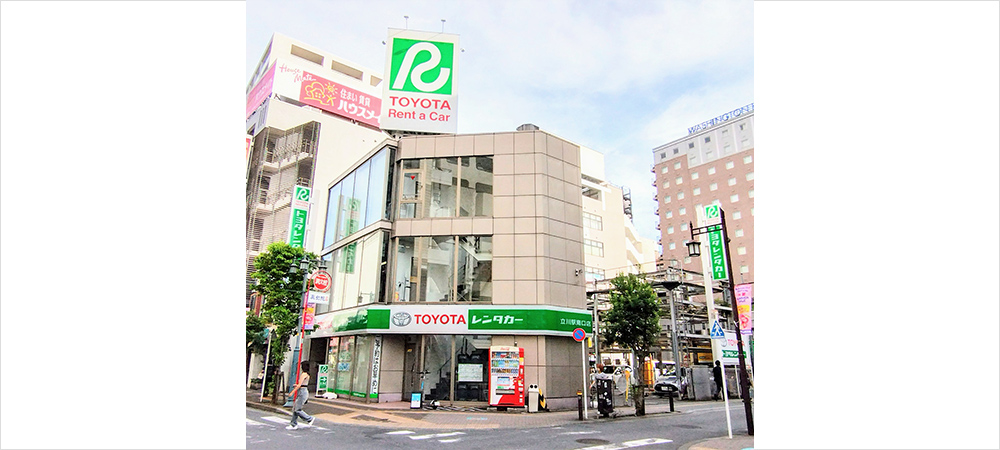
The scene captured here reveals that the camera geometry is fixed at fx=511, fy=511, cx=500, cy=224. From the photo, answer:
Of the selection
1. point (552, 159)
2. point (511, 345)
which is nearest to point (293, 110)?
point (552, 159)

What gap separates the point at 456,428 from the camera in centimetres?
1269

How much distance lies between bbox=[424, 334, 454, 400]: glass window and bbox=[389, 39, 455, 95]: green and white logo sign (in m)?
8.75

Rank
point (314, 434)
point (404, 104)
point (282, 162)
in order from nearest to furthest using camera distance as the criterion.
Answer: point (314, 434) < point (404, 104) < point (282, 162)

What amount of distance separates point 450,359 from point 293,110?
3463 cm

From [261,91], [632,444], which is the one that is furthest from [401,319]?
[261,91]

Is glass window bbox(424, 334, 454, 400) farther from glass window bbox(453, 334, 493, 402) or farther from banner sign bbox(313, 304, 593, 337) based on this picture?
banner sign bbox(313, 304, 593, 337)

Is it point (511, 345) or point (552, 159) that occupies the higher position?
point (552, 159)

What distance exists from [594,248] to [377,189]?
4120 cm

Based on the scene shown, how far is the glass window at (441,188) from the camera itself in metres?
19.8

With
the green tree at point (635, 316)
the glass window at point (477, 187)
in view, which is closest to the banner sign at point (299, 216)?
the glass window at point (477, 187)

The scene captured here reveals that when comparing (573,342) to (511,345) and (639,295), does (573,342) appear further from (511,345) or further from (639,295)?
(639,295)

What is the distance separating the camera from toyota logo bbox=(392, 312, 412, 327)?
Answer: 18.1 m
